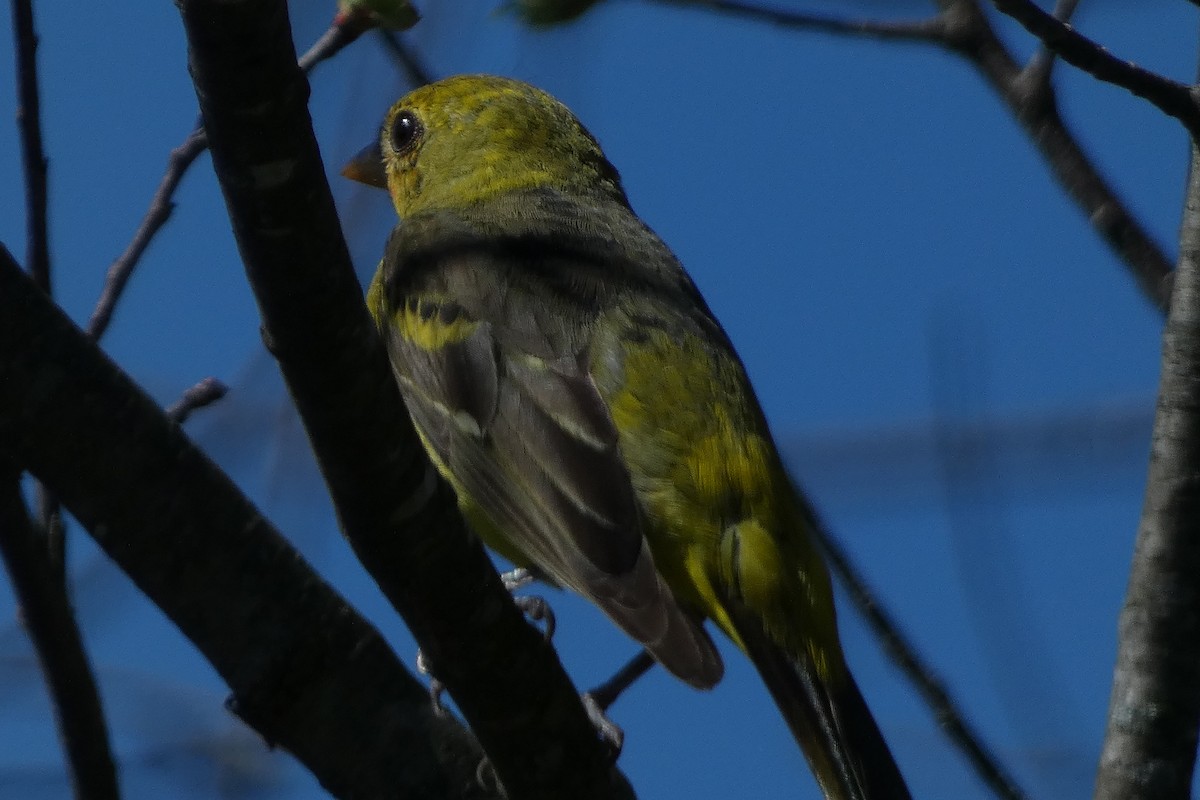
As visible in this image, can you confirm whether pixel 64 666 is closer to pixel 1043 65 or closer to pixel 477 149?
pixel 1043 65

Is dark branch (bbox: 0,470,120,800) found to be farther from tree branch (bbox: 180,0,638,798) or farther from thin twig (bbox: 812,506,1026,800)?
thin twig (bbox: 812,506,1026,800)

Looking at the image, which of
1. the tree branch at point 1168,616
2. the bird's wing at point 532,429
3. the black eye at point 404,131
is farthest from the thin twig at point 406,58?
the black eye at point 404,131

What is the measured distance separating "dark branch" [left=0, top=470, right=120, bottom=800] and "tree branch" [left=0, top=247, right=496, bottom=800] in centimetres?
29

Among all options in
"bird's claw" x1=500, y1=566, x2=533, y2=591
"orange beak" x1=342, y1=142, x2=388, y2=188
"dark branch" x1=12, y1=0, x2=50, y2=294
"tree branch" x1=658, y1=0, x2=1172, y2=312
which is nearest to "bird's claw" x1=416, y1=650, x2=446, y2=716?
"bird's claw" x1=500, y1=566, x2=533, y2=591

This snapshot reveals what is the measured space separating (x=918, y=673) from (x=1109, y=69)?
4.47ft

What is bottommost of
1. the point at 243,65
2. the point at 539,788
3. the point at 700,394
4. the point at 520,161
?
the point at 539,788

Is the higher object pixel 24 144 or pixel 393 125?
pixel 24 144

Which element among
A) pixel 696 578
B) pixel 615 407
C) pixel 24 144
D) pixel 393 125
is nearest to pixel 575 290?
pixel 615 407

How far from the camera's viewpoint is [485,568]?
2.64 m

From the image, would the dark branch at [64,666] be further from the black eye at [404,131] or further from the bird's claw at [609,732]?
the black eye at [404,131]

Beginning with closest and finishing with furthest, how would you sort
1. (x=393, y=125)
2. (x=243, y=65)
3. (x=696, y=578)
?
(x=243, y=65) < (x=696, y=578) < (x=393, y=125)

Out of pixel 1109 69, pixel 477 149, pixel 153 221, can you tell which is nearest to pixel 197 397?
pixel 153 221

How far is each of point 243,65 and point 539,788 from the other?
1462 mm

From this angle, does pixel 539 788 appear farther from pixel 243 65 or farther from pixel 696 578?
pixel 243 65
